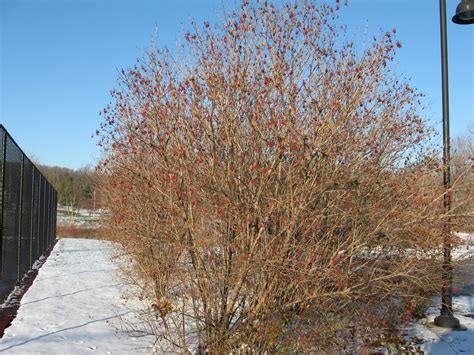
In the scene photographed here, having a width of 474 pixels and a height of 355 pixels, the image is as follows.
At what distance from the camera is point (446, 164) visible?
215 inches

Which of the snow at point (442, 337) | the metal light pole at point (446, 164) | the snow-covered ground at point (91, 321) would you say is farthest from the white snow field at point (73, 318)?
the snow at point (442, 337)

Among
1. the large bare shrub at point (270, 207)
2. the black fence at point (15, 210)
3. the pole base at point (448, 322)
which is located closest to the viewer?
the large bare shrub at point (270, 207)

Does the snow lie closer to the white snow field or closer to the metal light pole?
the metal light pole

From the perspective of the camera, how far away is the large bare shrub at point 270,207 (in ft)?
12.9

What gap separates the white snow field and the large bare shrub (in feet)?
4.10

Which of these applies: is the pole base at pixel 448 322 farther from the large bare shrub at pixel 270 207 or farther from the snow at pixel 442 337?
the large bare shrub at pixel 270 207

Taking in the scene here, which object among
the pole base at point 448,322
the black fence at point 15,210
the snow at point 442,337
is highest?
the black fence at point 15,210

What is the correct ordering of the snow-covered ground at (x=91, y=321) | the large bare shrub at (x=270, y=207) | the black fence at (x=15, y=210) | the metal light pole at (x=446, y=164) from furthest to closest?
the black fence at (x=15, y=210)
the snow-covered ground at (x=91, y=321)
the metal light pole at (x=446, y=164)
the large bare shrub at (x=270, y=207)

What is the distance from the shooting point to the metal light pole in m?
5.29

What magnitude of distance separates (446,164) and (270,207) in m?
2.58

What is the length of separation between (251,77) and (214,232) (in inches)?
54.3

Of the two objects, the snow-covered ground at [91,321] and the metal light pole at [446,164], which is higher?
the metal light pole at [446,164]

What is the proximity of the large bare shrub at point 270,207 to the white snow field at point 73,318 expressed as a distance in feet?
4.10

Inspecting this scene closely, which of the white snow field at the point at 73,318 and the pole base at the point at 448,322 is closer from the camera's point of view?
the white snow field at the point at 73,318
